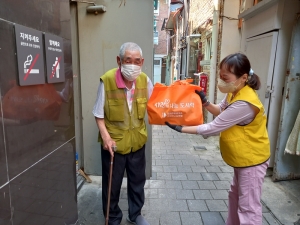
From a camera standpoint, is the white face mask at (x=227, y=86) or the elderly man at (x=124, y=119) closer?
the white face mask at (x=227, y=86)

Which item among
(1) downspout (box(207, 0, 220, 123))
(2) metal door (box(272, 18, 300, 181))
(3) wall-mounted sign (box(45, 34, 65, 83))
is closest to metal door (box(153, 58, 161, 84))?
(1) downspout (box(207, 0, 220, 123))

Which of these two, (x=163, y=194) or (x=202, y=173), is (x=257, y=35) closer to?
(x=202, y=173)

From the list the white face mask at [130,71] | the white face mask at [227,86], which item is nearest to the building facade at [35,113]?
the white face mask at [130,71]

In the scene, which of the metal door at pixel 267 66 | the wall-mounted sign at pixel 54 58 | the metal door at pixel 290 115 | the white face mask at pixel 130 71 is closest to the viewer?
the wall-mounted sign at pixel 54 58

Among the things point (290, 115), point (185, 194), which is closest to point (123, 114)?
point (185, 194)

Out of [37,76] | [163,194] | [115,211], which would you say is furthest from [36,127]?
[163,194]

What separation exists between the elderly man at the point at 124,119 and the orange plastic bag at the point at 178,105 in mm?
343

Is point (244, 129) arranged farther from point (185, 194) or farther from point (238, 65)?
point (185, 194)

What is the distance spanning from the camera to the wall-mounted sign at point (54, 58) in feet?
5.63

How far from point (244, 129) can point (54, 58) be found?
166 cm

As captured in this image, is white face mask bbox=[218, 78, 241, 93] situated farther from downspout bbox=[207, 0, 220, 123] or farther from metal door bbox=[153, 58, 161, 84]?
metal door bbox=[153, 58, 161, 84]

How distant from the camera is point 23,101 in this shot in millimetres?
1471

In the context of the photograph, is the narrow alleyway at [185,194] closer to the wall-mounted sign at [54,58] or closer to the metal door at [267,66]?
the metal door at [267,66]

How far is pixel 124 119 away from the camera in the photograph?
2.29 metres
